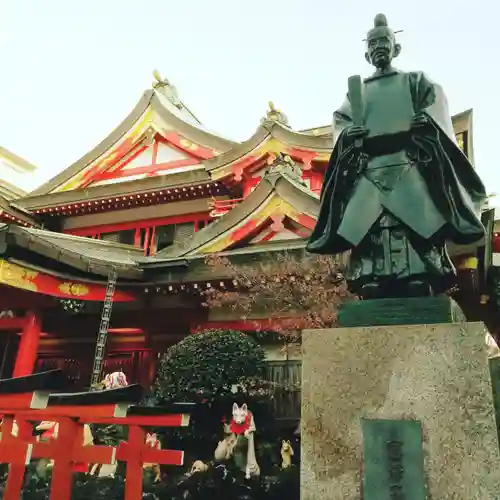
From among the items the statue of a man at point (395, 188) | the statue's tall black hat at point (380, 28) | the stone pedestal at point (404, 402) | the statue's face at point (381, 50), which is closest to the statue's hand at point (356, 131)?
the statue of a man at point (395, 188)

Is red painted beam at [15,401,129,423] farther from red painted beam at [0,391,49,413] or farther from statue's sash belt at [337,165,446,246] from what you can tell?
statue's sash belt at [337,165,446,246]

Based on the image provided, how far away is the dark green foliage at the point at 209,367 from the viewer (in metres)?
8.48

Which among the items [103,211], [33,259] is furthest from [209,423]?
[103,211]

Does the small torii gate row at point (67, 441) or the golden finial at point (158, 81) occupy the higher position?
the golden finial at point (158, 81)

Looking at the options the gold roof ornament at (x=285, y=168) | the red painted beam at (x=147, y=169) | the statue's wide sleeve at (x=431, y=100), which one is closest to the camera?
the statue's wide sleeve at (x=431, y=100)

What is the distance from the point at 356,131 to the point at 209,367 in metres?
5.86

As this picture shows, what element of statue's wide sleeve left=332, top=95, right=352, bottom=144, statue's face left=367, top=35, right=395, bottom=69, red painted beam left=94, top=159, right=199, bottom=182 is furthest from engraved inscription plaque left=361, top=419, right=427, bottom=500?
red painted beam left=94, top=159, right=199, bottom=182

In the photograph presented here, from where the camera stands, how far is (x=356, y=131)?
11.9 feet

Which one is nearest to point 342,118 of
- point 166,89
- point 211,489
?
point 211,489

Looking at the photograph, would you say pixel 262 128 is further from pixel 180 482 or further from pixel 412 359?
pixel 412 359

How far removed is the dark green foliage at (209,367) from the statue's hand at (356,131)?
5748mm

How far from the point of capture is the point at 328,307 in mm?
8250

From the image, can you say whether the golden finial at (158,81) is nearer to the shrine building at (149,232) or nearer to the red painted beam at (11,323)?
the shrine building at (149,232)

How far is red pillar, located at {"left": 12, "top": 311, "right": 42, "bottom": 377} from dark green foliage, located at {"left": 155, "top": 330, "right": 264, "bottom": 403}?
11.7 feet
